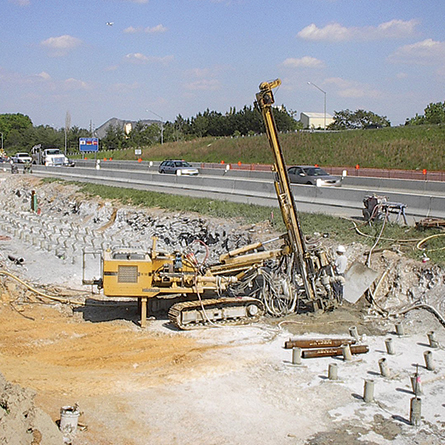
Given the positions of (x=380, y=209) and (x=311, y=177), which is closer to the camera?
(x=380, y=209)

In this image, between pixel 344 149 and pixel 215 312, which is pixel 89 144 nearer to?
pixel 344 149

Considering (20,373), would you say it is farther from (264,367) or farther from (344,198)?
(344,198)

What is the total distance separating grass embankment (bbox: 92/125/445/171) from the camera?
57.6 metres

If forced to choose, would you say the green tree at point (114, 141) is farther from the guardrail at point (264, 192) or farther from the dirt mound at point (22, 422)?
the dirt mound at point (22, 422)

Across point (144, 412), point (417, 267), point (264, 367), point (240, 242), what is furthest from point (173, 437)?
point (240, 242)

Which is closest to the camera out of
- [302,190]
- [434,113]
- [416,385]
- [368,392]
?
[368,392]

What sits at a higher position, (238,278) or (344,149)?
(344,149)

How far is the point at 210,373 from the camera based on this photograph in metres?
11.3

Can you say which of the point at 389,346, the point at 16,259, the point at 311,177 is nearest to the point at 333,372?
the point at 389,346

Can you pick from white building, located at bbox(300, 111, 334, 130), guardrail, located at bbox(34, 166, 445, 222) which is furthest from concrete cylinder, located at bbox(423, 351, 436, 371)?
white building, located at bbox(300, 111, 334, 130)

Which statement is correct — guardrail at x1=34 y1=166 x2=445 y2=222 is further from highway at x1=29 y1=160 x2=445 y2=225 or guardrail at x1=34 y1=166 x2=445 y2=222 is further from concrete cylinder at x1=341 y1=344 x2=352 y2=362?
concrete cylinder at x1=341 y1=344 x2=352 y2=362

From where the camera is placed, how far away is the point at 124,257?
14562 millimetres

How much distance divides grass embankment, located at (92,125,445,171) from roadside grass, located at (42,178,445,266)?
3211 cm

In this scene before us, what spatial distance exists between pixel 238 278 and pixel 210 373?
396 cm
